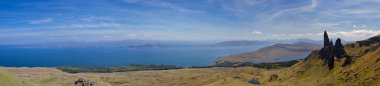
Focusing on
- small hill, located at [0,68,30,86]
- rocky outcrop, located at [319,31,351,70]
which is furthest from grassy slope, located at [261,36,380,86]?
A: small hill, located at [0,68,30,86]

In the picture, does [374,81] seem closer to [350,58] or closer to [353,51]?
[350,58]

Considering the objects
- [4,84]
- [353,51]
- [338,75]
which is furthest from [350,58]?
[4,84]

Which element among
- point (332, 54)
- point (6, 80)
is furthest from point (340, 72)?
point (6, 80)

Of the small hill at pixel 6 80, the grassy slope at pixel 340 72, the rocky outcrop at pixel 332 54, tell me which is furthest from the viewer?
the rocky outcrop at pixel 332 54

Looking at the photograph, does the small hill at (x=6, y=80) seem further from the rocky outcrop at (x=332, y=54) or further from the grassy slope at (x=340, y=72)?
the rocky outcrop at (x=332, y=54)

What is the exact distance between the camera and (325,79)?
117 meters

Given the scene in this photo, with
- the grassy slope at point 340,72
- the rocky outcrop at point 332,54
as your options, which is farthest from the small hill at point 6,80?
the rocky outcrop at point 332,54

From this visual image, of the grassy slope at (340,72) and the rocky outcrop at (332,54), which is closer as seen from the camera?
the grassy slope at (340,72)

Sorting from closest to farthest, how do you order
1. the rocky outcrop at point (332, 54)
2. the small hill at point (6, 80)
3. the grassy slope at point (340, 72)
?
the small hill at point (6, 80), the grassy slope at point (340, 72), the rocky outcrop at point (332, 54)

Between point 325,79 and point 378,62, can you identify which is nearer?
point 378,62

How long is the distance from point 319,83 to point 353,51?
4370 centimetres

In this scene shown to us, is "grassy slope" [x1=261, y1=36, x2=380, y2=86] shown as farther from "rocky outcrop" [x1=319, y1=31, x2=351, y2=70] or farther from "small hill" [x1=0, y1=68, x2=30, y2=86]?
"small hill" [x1=0, y1=68, x2=30, y2=86]

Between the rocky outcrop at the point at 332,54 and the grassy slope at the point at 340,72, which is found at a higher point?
the rocky outcrop at the point at 332,54

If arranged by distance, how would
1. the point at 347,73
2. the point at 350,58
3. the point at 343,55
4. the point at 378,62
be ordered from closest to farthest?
1. the point at 378,62
2. the point at 347,73
3. the point at 350,58
4. the point at 343,55
